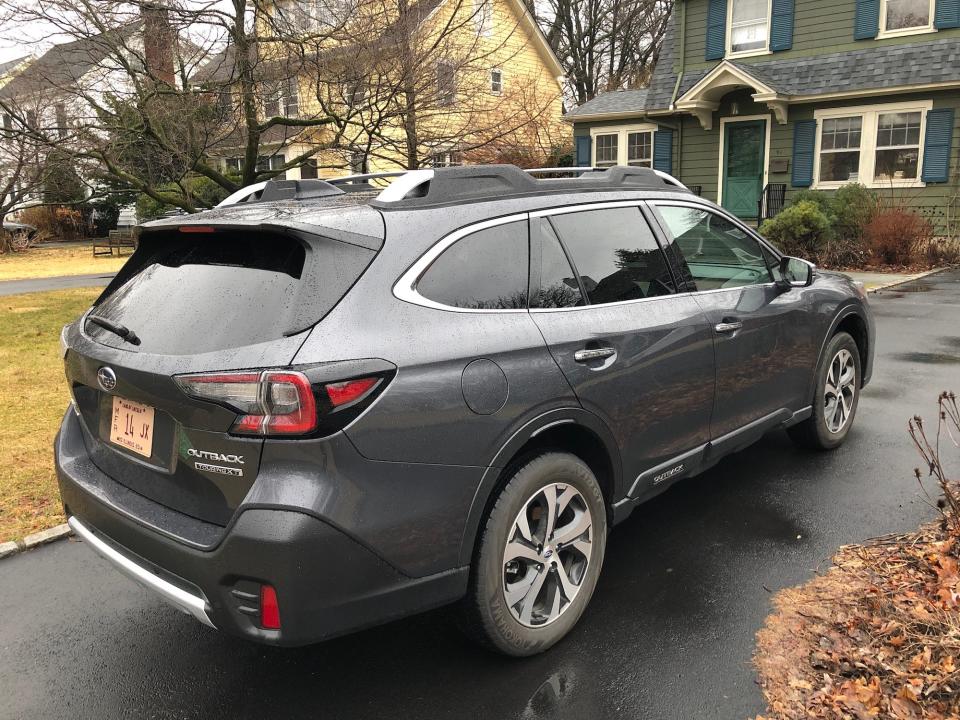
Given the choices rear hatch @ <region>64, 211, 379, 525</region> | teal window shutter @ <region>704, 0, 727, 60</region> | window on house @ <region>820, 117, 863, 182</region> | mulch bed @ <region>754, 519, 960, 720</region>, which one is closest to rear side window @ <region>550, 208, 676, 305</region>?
rear hatch @ <region>64, 211, 379, 525</region>

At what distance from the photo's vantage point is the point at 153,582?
2602 mm

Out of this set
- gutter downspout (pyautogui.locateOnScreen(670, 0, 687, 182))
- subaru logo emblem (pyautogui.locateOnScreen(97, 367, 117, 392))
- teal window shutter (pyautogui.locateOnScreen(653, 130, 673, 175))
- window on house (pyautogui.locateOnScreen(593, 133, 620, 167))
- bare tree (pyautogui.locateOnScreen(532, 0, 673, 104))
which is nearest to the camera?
subaru logo emblem (pyautogui.locateOnScreen(97, 367, 117, 392))

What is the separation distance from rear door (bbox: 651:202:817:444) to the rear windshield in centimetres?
193

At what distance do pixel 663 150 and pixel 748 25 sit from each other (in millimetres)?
3586

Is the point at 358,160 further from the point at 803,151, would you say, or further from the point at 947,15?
the point at 947,15

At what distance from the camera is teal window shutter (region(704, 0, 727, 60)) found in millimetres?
19625

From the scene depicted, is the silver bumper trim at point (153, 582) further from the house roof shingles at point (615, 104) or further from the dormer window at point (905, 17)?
the house roof shingles at point (615, 104)

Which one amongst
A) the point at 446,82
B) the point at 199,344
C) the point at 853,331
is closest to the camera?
the point at 199,344

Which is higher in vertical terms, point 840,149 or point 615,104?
point 615,104

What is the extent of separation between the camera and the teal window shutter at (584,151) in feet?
75.4

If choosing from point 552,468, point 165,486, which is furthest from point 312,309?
point 552,468

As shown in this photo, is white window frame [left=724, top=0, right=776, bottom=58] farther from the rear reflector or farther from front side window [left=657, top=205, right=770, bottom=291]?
the rear reflector

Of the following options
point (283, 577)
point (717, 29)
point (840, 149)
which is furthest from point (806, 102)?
point (283, 577)

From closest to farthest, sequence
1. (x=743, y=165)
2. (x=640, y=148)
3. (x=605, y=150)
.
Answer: (x=743, y=165)
(x=640, y=148)
(x=605, y=150)
